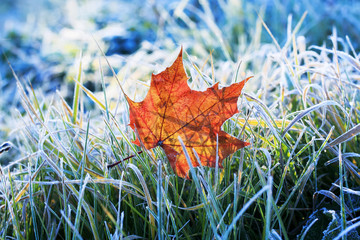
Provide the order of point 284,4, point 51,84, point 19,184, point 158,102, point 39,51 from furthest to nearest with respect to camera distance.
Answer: point 39,51
point 284,4
point 51,84
point 19,184
point 158,102

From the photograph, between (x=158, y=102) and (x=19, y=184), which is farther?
(x=19, y=184)

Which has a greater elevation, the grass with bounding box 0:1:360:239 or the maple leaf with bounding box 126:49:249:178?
the maple leaf with bounding box 126:49:249:178

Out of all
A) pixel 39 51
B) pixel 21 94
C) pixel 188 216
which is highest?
pixel 39 51

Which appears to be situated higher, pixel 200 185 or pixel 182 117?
pixel 182 117

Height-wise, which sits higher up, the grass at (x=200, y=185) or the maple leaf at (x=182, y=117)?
the maple leaf at (x=182, y=117)

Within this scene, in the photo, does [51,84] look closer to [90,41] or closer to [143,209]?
[90,41]

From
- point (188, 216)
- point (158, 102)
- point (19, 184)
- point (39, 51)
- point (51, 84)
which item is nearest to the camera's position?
point (158, 102)

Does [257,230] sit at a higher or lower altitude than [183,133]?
lower

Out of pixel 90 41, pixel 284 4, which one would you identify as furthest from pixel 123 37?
pixel 284 4
